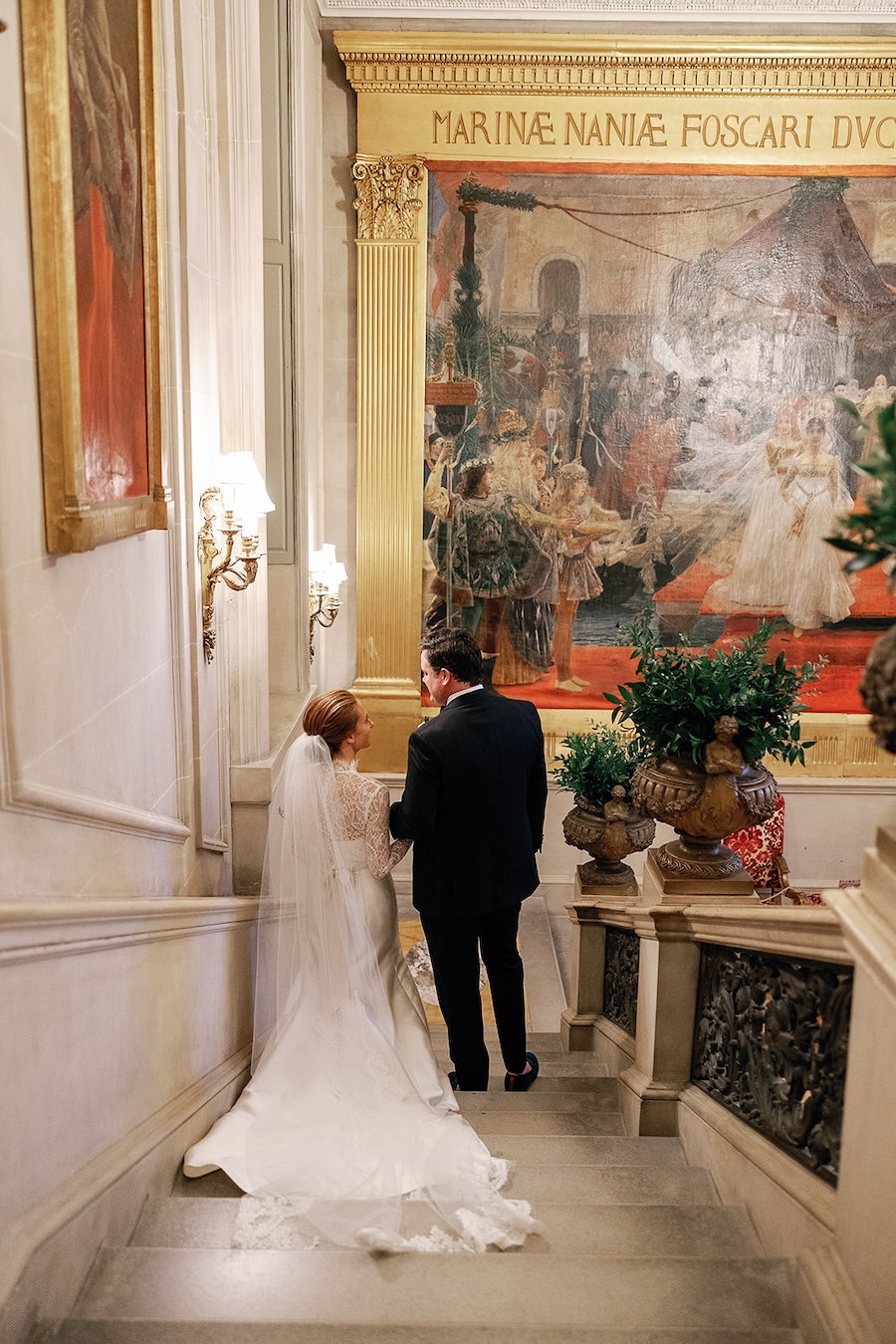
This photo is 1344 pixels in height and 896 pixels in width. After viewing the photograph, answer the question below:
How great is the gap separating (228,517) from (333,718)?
91 cm

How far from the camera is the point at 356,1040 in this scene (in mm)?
4090

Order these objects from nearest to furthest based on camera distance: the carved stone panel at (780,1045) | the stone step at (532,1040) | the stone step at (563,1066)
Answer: the carved stone panel at (780,1045) → the stone step at (563,1066) → the stone step at (532,1040)

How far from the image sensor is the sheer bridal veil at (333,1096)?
3.05 meters

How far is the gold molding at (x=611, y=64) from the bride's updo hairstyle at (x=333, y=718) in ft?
18.6

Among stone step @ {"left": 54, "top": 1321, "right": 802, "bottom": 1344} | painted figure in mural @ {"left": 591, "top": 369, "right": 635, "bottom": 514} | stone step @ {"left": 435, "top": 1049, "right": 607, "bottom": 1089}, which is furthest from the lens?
painted figure in mural @ {"left": 591, "top": 369, "right": 635, "bottom": 514}

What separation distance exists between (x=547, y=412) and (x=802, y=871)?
4.16 meters

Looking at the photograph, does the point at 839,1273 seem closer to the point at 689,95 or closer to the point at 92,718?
the point at 92,718

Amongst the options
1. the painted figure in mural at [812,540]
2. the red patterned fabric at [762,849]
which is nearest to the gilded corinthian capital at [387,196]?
the painted figure in mural at [812,540]

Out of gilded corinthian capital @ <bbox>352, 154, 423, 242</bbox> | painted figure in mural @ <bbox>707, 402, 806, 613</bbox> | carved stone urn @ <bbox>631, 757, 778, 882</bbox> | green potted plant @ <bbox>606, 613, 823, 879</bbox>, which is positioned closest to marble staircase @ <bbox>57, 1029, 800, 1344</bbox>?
carved stone urn @ <bbox>631, 757, 778, 882</bbox>

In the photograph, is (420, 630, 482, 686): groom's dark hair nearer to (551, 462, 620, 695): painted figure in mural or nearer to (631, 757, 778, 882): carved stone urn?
(631, 757, 778, 882): carved stone urn

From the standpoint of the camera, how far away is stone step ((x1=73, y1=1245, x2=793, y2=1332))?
7.92 ft

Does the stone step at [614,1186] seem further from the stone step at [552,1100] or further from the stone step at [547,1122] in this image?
the stone step at [552,1100]

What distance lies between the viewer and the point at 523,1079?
16.1ft

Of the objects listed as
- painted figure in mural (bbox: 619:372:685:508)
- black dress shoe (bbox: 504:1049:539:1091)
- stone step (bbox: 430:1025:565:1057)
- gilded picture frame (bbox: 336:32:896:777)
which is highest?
gilded picture frame (bbox: 336:32:896:777)
